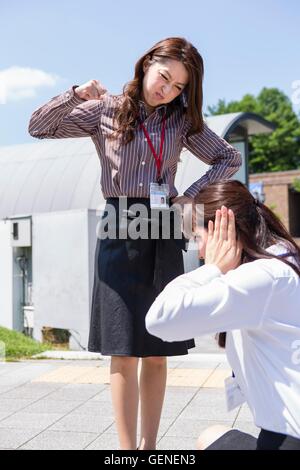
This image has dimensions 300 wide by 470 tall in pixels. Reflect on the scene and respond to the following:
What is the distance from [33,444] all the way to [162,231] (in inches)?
59.1

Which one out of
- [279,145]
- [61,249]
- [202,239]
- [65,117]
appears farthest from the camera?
[279,145]

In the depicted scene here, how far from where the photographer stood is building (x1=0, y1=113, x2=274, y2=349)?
363 inches

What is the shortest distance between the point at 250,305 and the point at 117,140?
124 centimetres

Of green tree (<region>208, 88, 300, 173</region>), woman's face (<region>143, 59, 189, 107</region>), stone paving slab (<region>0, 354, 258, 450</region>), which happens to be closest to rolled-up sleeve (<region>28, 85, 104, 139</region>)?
woman's face (<region>143, 59, 189, 107</region>)

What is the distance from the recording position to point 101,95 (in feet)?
8.81

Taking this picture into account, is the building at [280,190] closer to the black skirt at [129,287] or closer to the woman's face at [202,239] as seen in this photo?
the black skirt at [129,287]

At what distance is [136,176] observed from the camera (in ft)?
8.52

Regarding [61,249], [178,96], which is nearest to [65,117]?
[178,96]

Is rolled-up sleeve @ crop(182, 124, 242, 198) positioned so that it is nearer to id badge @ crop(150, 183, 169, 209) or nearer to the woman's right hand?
id badge @ crop(150, 183, 169, 209)

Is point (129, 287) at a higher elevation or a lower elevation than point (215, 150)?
lower

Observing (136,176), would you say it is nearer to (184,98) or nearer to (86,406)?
(184,98)

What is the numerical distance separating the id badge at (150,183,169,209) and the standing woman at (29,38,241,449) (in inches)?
0.5

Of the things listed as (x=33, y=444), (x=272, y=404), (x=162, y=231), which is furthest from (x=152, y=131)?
(x=33, y=444)

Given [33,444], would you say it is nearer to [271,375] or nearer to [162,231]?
[162,231]
